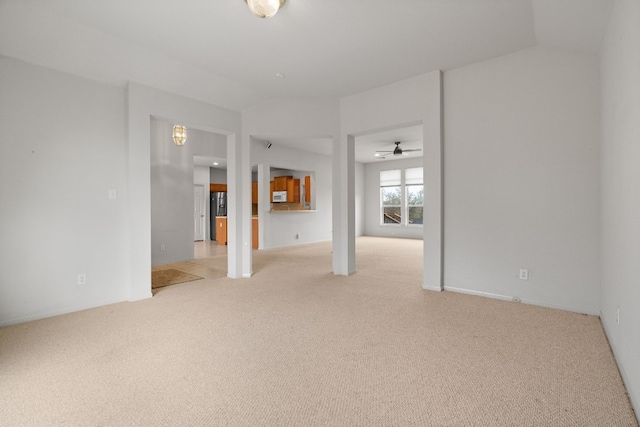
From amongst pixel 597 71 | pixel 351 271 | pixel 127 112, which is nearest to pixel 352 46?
pixel 597 71

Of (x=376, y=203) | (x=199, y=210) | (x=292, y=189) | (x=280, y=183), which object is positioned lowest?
(x=199, y=210)

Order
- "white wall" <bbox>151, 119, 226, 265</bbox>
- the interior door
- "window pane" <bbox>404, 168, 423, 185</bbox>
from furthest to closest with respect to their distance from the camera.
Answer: "window pane" <bbox>404, 168, 423, 185</bbox> → the interior door → "white wall" <bbox>151, 119, 226, 265</bbox>

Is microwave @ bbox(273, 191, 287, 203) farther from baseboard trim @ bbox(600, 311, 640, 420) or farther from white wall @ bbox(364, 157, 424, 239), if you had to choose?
baseboard trim @ bbox(600, 311, 640, 420)

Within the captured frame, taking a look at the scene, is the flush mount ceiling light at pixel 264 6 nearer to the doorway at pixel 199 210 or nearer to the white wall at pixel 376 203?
the doorway at pixel 199 210

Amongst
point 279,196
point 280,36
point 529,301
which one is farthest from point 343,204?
point 279,196

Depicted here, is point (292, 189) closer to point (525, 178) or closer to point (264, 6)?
point (525, 178)

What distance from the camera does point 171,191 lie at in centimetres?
628

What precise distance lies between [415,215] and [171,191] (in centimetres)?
745

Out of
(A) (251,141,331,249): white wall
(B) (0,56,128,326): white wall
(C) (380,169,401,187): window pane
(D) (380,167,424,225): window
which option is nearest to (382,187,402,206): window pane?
(D) (380,167,424,225): window

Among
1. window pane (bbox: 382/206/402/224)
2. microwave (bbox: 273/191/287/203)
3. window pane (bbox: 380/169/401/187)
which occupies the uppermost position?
window pane (bbox: 380/169/401/187)

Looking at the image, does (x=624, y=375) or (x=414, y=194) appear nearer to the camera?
(x=624, y=375)

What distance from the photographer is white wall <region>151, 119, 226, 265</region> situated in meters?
6.04

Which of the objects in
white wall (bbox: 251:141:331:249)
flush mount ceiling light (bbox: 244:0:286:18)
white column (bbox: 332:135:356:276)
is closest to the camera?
flush mount ceiling light (bbox: 244:0:286:18)

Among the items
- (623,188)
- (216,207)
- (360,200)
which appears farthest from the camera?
(360,200)
